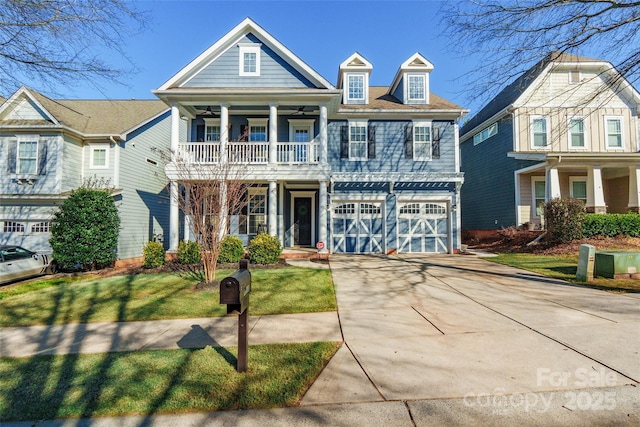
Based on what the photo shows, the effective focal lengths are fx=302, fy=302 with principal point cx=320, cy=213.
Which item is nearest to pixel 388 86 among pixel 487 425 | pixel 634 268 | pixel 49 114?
pixel 634 268

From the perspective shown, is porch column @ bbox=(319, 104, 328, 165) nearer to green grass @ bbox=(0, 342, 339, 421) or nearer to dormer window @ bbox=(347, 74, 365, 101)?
dormer window @ bbox=(347, 74, 365, 101)

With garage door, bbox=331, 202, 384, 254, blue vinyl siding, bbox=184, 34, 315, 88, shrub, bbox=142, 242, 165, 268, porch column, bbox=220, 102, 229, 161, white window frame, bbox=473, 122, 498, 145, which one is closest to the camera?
shrub, bbox=142, 242, 165, 268

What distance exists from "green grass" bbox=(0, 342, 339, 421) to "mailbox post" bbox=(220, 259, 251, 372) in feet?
0.73

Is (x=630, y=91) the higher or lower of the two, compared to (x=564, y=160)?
higher

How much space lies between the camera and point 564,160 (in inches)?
537

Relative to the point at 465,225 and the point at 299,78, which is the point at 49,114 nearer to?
the point at 299,78

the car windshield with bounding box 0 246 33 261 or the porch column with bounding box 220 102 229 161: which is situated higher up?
the porch column with bounding box 220 102 229 161

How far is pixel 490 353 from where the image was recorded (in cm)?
360

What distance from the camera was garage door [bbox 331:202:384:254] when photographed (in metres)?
13.5

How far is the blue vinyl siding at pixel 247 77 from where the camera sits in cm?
1238

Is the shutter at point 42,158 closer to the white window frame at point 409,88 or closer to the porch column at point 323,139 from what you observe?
the porch column at point 323,139

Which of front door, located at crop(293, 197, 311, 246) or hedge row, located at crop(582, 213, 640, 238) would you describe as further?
front door, located at crop(293, 197, 311, 246)

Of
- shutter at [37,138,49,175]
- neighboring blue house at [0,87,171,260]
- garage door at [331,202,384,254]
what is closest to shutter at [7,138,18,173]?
neighboring blue house at [0,87,171,260]

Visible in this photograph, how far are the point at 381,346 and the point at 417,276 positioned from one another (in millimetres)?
4742
